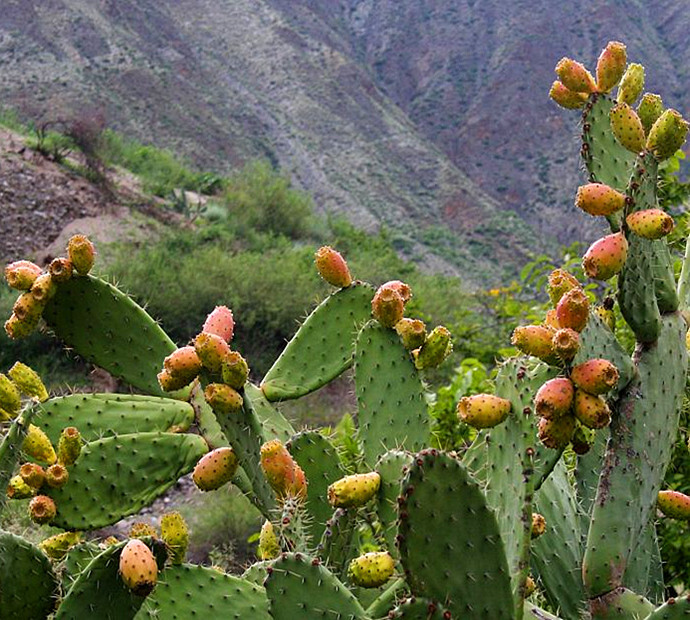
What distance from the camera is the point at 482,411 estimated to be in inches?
40.9

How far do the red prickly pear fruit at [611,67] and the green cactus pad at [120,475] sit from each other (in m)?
0.83

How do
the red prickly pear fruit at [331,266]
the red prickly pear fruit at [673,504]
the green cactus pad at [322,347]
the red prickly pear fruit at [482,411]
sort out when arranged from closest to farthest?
the red prickly pear fruit at [482,411]
the red prickly pear fruit at [673,504]
the red prickly pear fruit at [331,266]
the green cactus pad at [322,347]

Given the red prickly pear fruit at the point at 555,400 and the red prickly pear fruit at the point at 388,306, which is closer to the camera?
the red prickly pear fruit at the point at 555,400

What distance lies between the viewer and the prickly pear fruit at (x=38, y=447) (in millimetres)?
1349

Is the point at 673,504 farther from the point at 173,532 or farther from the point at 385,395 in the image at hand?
the point at 173,532

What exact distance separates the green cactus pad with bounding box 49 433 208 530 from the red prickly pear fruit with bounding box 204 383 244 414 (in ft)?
1.22

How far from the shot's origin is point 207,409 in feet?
5.15

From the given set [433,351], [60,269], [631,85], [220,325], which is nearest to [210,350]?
[220,325]

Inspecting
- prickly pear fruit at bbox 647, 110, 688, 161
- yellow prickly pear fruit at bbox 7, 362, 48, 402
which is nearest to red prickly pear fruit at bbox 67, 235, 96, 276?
yellow prickly pear fruit at bbox 7, 362, 48, 402

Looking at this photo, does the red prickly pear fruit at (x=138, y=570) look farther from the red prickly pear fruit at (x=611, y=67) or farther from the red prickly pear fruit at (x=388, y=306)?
the red prickly pear fruit at (x=611, y=67)

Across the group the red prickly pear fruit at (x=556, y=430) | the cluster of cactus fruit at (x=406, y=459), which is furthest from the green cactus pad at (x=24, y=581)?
the red prickly pear fruit at (x=556, y=430)

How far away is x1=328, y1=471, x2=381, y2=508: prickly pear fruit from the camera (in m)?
1.01

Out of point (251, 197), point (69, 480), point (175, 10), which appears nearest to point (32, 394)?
point (69, 480)

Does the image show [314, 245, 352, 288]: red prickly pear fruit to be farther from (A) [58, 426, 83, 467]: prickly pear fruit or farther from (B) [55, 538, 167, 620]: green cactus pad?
(B) [55, 538, 167, 620]: green cactus pad
